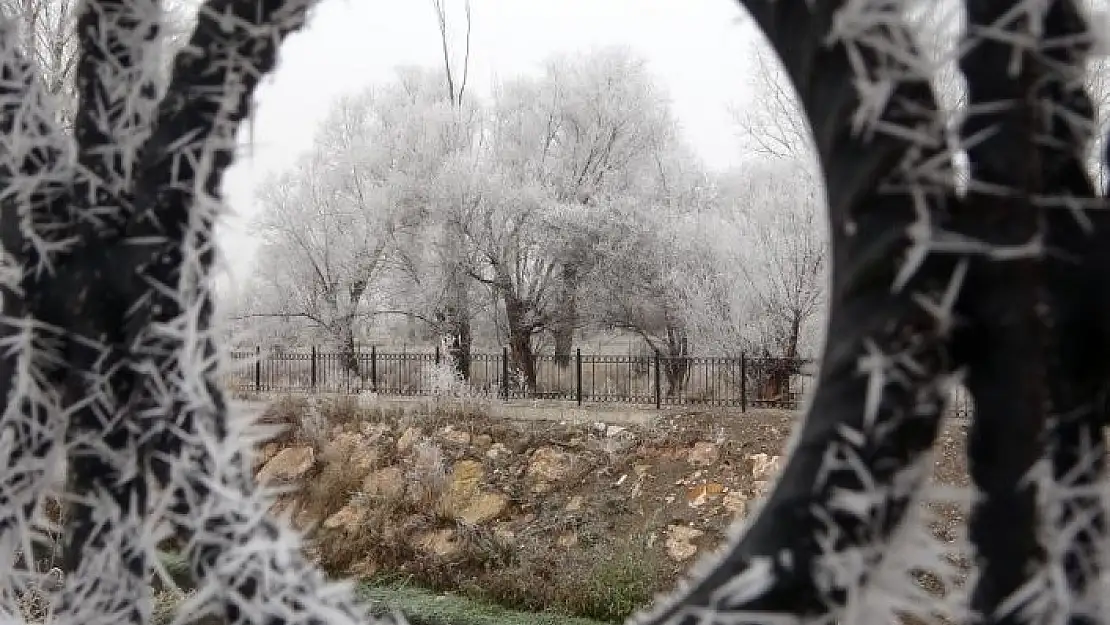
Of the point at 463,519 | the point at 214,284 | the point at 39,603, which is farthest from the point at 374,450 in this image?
the point at 214,284

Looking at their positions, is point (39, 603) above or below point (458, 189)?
below

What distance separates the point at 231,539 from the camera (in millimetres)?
419

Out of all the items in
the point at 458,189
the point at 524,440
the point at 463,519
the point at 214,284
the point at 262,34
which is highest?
the point at 458,189

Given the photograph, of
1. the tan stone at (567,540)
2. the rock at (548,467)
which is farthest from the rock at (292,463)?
the tan stone at (567,540)

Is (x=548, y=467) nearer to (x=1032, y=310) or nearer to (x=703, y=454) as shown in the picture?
(x=703, y=454)

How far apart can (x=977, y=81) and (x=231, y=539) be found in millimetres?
394

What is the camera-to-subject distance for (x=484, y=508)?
4453 mm

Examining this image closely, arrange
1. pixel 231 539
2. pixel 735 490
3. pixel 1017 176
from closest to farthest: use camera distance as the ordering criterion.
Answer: pixel 1017 176 < pixel 231 539 < pixel 735 490

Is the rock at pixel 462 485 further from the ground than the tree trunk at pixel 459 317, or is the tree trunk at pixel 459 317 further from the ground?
the tree trunk at pixel 459 317

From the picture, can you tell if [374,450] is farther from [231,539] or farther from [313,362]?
[231,539]

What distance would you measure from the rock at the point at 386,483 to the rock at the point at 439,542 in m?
0.31

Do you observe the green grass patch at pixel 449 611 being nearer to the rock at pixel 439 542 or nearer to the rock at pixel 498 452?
the rock at pixel 439 542

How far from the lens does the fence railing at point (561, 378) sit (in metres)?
5.36

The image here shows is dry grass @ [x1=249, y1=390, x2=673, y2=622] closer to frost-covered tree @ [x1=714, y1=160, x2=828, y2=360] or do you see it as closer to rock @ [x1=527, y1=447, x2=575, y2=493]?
rock @ [x1=527, y1=447, x2=575, y2=493]
